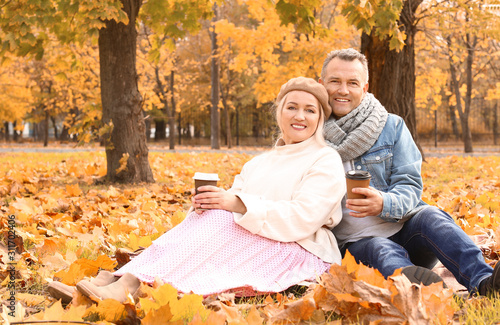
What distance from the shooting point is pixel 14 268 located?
99.0 inches

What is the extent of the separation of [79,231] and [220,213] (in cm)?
168

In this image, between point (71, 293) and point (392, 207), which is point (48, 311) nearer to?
point (71, 293)

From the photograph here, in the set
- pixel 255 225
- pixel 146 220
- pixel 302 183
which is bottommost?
pixel 146 220

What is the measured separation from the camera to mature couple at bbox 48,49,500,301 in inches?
85.1

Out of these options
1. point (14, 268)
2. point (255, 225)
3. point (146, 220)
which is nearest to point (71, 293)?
point (14, 268)

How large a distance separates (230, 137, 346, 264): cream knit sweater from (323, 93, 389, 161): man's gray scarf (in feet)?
0.46

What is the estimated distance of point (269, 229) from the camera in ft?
7.57

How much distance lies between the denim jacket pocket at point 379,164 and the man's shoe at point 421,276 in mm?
684

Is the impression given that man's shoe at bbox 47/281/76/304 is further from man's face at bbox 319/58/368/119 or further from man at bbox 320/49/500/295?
man's face at bbox 319/58/368/119

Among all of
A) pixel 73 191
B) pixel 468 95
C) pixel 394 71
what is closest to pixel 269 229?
pixel 73 191

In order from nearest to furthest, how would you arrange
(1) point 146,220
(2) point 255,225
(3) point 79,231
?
1. (2) point 255,225
2. (3) point 79,231
3. (1) point 146,220

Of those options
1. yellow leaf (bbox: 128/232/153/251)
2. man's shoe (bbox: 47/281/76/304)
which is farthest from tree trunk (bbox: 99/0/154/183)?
man's shoe (bbox: 47/281/76/304)

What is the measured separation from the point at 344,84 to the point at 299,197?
0.79 metres

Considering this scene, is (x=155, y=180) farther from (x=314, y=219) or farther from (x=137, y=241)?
(x=314, y=219)
